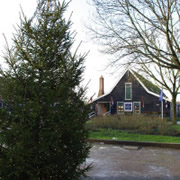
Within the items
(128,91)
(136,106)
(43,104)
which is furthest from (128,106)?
(43,104)

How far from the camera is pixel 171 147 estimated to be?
10.9 meters

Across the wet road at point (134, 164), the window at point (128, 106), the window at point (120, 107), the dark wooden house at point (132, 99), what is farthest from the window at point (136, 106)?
the wet road at point (134, 164)

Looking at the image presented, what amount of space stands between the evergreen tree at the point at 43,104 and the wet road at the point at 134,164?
6.39 feet

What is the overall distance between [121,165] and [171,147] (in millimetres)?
4502

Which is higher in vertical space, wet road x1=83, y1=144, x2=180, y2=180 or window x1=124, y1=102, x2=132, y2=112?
window x1=124, y1=102, x2=132, y2=112

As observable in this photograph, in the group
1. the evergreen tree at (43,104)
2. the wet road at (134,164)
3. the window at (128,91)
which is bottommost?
the wet road at (134,164)

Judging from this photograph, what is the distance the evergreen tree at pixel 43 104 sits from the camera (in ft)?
13.1

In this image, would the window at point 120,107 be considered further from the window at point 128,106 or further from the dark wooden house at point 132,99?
the window at point 128,106

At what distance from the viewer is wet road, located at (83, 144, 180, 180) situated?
629 cm

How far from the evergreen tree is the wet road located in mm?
1947

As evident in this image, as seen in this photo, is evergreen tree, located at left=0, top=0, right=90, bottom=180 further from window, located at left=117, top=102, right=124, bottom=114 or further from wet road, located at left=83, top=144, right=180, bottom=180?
window, located at left=117, top=102, right=124, bottom=114

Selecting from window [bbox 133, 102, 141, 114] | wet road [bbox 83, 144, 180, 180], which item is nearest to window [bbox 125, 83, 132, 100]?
window [bbox 133, 102, 141, 114]

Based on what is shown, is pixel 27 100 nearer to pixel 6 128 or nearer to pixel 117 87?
pixel 6 128

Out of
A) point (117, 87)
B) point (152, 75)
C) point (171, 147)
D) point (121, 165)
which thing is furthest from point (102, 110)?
point (121, 165)
